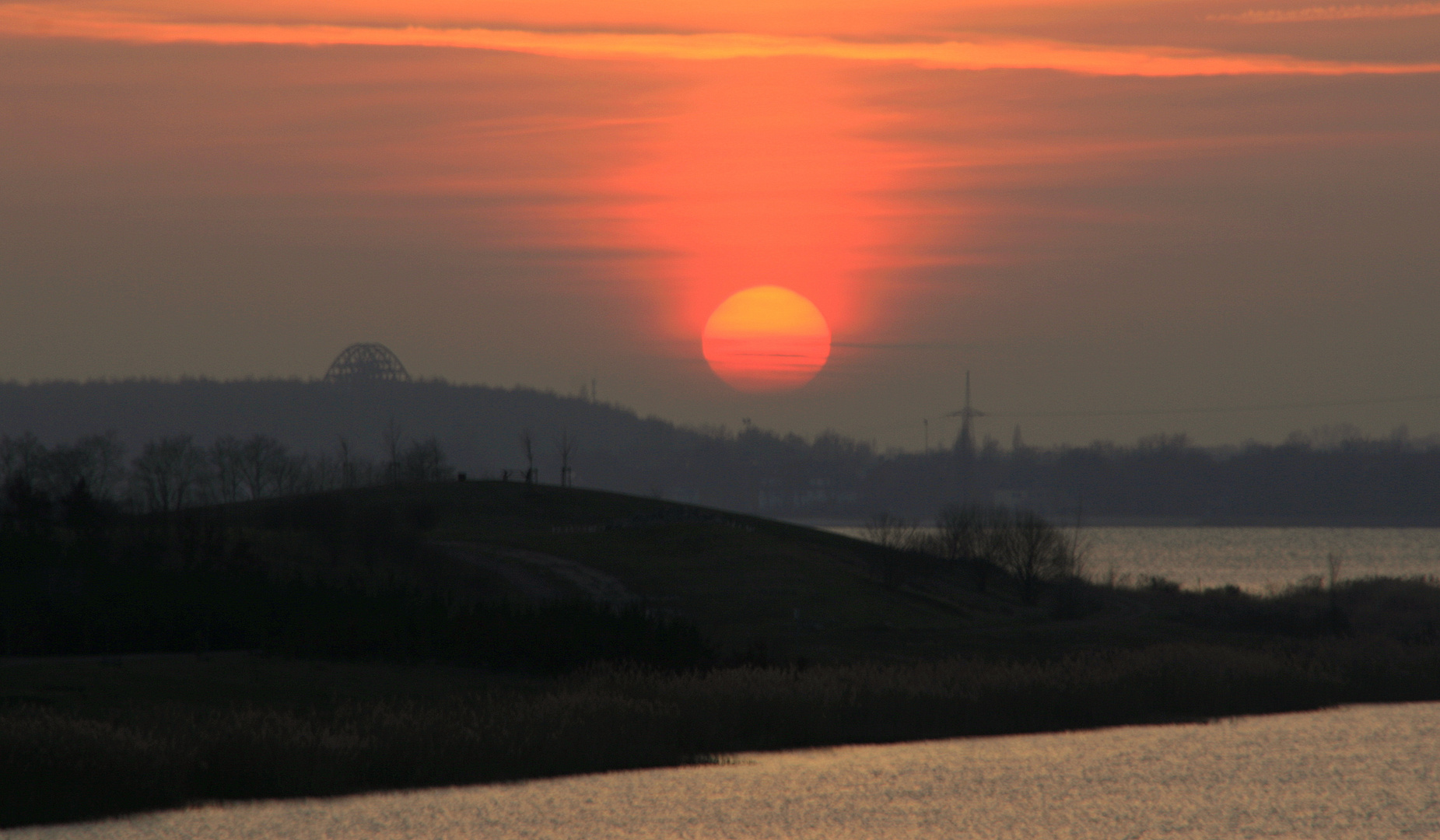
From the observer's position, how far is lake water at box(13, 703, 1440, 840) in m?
28.1

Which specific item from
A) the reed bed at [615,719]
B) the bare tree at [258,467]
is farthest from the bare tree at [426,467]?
the reed bed at [615,719]

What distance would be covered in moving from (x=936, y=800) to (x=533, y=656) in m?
16.3

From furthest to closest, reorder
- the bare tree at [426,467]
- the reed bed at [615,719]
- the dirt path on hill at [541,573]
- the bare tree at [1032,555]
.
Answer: the bare tree at [426,467] → the bare tree at [1032,555] → the dirt path on hill at [541,573] → the reed bed at [615,719]

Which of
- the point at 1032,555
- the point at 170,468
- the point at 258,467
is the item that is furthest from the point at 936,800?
the point at 170,468

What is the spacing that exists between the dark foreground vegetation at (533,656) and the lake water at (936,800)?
1.14 meters

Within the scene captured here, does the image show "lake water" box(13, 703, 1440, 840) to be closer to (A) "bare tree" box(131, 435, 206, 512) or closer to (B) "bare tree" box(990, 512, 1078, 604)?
(B) "bare tree" box(990, 512, 1078, 604)

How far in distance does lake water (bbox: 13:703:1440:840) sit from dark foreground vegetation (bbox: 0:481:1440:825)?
1142 mm

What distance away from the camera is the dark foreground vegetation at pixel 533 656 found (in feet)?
99.9

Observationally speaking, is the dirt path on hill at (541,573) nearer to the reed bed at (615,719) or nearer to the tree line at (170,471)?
the reed bed at (615,719)

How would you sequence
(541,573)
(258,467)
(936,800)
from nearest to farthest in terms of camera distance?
(936,800)
(541,573)
(258,467)

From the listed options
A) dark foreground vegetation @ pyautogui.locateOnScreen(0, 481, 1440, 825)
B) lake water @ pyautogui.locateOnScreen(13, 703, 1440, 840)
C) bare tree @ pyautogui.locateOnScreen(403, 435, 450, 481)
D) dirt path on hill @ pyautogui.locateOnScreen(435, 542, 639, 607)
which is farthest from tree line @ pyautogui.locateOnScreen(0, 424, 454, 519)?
lake water @ pyautogui.locateOnScreen(13, 703, 1440, 840)

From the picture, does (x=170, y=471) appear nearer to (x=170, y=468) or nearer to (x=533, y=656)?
(x=170, y=468)

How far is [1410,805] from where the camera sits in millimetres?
32156

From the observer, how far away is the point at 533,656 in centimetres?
4478
